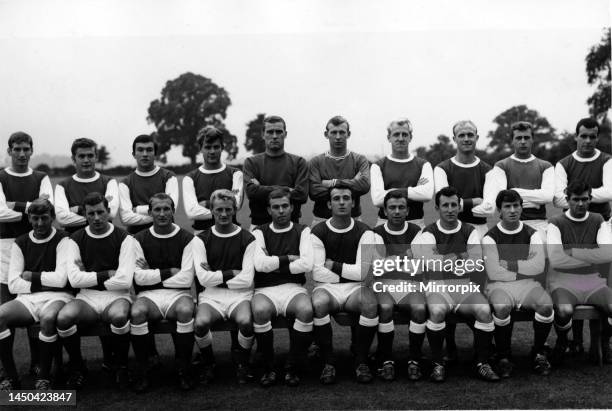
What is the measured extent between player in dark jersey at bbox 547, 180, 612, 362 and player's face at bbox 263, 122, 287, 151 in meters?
2.62

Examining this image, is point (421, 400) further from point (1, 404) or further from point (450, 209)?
point (1, 404)

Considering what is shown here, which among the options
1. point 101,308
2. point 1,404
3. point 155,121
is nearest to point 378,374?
point 101,308

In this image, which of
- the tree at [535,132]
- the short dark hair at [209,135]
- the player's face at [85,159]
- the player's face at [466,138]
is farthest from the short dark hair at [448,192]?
the tree at [535,132]

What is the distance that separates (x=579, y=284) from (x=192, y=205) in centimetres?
364

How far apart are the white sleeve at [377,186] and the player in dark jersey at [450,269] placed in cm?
58

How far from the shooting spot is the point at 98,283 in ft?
17.3

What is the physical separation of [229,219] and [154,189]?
1.07 m

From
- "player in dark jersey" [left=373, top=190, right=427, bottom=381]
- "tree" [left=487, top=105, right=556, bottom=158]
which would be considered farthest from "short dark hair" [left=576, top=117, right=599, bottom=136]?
"tree" [left=487, top=105, right=556, bottom=158]

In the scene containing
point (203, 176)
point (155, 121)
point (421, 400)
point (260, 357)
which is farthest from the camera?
point (155, 121)

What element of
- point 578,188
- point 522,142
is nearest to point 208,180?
point 522,142

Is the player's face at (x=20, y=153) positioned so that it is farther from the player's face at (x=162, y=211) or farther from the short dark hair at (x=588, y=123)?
the short dark hair at (x=588, y=123)

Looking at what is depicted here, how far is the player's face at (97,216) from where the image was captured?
17.4 feet

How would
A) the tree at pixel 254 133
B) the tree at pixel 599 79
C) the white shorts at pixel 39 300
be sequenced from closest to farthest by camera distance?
the white shorts at pixel 39 300
the tree at pixel 254 133
the tree at pixel 599 79

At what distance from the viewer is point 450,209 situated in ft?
17.8
